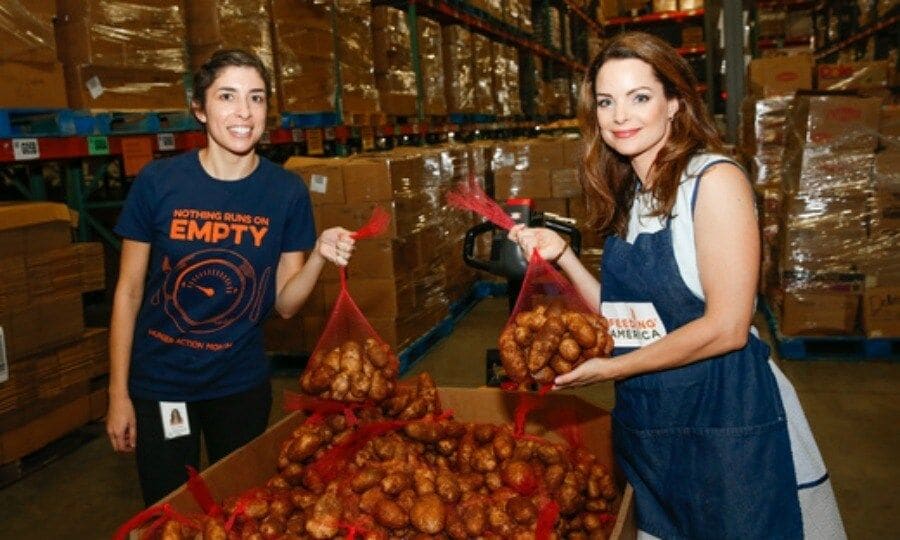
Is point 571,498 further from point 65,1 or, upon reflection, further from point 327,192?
point 327,192

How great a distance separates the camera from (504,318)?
23.0 ft

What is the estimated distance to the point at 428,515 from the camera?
5.30 ft

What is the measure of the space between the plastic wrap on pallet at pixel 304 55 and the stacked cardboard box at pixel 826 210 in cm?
334

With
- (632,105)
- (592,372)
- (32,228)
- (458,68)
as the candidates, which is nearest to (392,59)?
(458,68)

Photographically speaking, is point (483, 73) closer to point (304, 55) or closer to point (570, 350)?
point (304, 55)

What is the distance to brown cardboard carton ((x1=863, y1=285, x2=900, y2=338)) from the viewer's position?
4.99 m

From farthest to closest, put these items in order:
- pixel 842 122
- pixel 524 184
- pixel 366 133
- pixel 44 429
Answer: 1. pixel 524 184
2. pixel 366 133
3. pixel 842 122
4. pixel 44 429

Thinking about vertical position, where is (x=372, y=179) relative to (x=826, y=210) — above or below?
above

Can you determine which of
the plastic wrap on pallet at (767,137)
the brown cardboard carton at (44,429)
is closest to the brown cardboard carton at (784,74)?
the plastic wrap on pallet at (767,137)

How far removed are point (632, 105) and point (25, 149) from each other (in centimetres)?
295

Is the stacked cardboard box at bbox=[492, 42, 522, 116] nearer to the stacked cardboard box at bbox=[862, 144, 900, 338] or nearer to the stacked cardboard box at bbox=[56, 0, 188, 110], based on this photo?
the stacked cardboard box at bbox=[862, 144, 900, 338]

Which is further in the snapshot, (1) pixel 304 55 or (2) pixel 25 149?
(1) pixel 304 55

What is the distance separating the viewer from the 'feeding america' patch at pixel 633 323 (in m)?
1.72

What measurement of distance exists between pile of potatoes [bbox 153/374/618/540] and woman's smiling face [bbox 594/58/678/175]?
0.81 meters
